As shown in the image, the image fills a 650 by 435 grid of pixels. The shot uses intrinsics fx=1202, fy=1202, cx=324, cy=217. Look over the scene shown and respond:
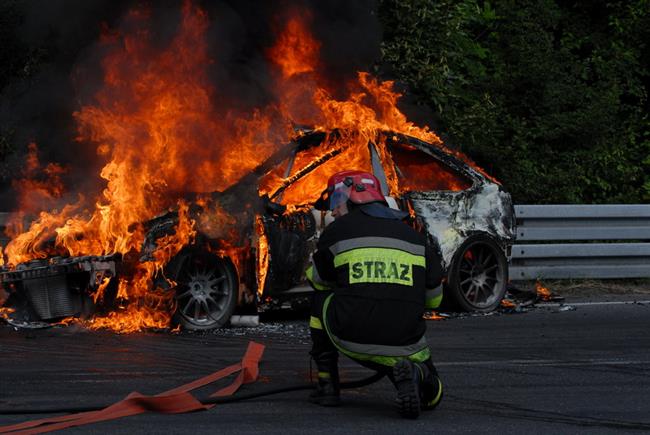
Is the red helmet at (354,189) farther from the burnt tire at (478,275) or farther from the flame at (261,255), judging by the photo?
the burnt tire at (478,275)

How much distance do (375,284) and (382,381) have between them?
129cm

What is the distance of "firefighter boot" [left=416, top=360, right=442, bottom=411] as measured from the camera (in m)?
6.31

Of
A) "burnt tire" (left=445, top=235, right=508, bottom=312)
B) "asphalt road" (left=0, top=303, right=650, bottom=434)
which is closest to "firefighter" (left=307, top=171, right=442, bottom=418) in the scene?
"asphalt road" (left=0, top=303, right=650, bottom=434)

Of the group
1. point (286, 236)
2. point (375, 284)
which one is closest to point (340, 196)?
point (375, 284)

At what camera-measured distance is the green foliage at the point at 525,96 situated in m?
16.8

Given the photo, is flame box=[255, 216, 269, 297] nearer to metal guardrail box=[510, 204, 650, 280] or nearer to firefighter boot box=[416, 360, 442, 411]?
firefighter boot box=[416, 360, 442, 411]

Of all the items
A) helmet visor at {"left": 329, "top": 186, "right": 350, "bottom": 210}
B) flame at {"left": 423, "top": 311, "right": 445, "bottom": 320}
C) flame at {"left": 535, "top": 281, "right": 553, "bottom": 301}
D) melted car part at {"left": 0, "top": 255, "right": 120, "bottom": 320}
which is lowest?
flame at {"left": 423, "top": 311, "right": 445, "bottom": 320}

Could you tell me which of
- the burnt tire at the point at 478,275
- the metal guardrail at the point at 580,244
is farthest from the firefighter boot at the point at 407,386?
the metal guardrail at the point at 580,244

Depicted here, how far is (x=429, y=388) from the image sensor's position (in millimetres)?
6379

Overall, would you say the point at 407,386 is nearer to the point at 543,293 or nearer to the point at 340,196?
the point at 340,196

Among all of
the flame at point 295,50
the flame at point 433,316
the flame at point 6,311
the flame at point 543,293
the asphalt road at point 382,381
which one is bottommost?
the asphalt road at point 382,381

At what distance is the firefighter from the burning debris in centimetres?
320

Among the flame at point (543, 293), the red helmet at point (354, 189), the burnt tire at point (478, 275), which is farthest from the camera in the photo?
the flame at point (543, 293)

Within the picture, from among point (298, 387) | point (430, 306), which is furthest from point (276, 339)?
point (430, 306)
